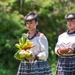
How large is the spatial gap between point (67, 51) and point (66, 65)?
0.74 ft

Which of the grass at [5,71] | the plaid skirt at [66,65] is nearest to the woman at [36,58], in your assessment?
the plaid skirt at [66,65]

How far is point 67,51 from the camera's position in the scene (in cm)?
517

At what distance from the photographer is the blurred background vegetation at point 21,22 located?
923 cm

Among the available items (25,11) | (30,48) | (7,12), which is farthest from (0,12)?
(30,48)

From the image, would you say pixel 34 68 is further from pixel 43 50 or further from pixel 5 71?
pixel 5 71

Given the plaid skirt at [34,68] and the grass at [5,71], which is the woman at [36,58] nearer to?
the plaid skirt at [34,68]

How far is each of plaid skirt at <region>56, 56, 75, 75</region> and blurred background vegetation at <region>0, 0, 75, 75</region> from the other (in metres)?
3.17

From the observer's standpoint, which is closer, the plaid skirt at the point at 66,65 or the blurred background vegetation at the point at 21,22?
the plaid skirt at the point at 66,65

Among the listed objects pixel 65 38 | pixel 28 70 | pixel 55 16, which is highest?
pixel 65 38

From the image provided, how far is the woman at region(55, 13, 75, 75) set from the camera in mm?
5191

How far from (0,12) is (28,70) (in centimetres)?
424

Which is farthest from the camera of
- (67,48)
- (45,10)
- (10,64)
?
(45,10)

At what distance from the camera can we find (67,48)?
5.18 metres

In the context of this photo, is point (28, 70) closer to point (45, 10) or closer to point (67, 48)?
point (67, 48)
